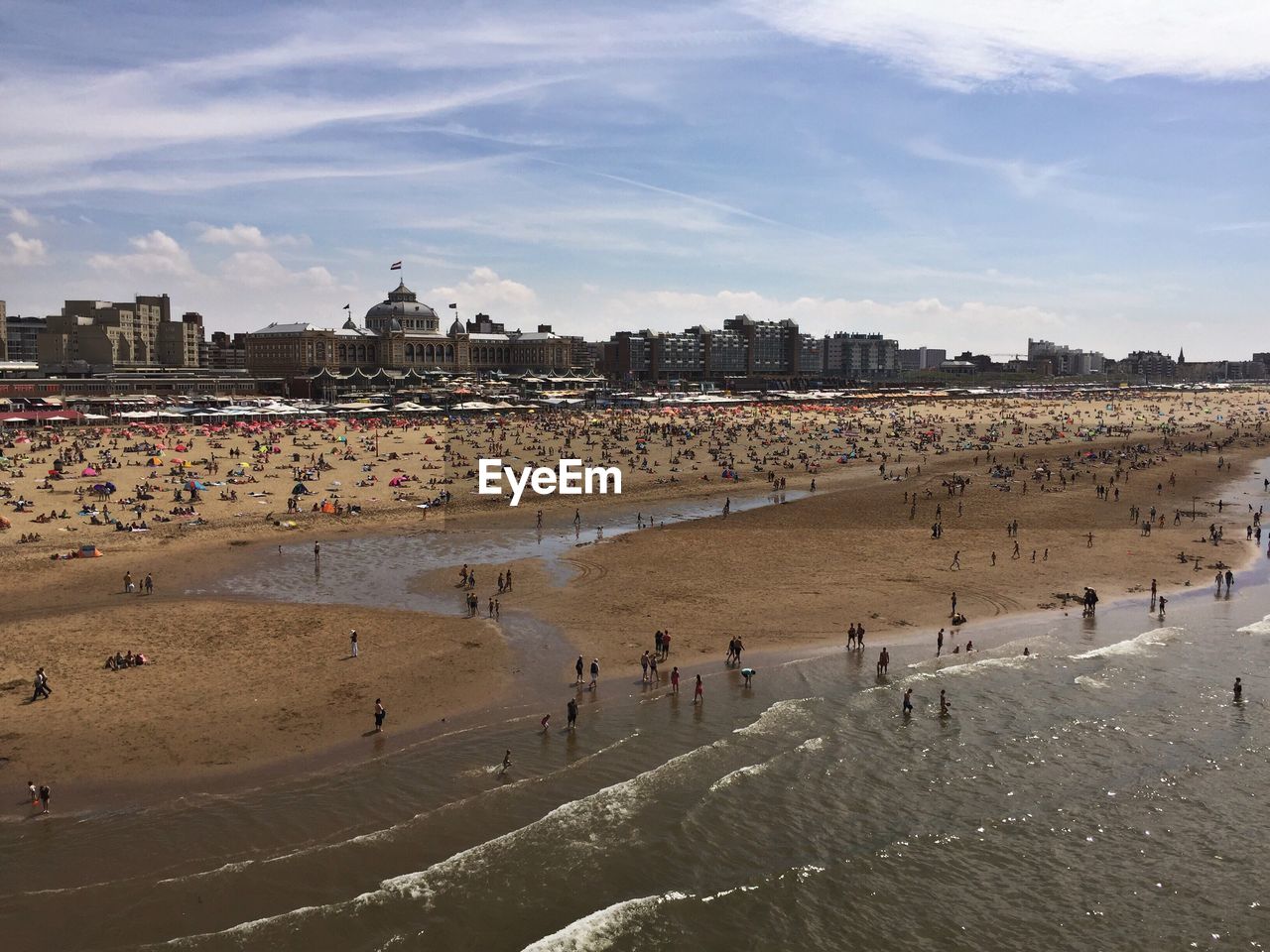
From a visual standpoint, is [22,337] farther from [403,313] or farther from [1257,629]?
[1257,629]

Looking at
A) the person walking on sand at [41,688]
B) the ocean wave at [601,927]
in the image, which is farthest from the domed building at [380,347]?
the ocean wave at [601,927]

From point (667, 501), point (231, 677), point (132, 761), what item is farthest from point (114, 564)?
point (667, 501)

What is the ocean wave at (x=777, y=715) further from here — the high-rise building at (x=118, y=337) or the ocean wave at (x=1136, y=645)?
the high-rise building at (x=118, y=337)

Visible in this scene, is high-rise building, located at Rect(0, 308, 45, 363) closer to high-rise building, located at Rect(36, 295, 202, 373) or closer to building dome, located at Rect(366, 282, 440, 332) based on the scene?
high-rise building, located at Rect(36, 295, 202, 373)

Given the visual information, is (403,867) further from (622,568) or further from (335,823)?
(622,568)

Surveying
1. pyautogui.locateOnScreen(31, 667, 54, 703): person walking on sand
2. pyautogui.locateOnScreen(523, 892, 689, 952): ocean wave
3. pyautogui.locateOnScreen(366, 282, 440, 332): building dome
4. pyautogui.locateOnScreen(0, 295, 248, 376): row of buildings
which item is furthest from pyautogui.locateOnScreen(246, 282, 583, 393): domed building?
pyautogui.locateOnScreen(523, 892, 689, 952): ocean wave

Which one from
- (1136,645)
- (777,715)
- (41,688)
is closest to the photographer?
(41,688)

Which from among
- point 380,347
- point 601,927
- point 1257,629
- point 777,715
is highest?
point 380,347

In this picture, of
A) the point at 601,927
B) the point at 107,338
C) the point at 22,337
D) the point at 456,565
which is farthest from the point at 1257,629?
the point at 22,337
